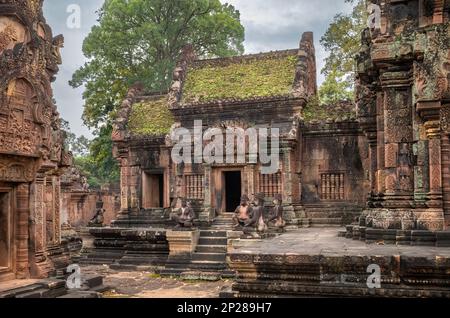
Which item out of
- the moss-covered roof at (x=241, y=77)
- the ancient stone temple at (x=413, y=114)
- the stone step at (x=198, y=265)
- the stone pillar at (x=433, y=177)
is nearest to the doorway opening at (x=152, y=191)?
the moss-covered roof at (x=241, y=77)

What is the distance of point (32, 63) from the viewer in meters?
7.94

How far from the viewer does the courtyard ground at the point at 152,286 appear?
36.2 feet

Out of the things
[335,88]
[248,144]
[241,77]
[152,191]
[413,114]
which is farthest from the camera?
[335,88]

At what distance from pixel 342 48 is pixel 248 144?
998cm

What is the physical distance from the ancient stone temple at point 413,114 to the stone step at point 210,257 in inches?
239

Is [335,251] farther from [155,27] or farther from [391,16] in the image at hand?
[155,27]

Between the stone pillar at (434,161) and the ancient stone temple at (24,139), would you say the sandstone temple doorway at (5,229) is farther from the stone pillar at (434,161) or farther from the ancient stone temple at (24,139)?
the stone pillar at (434,161)

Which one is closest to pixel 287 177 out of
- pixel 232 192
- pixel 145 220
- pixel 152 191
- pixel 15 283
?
pixel 232 192

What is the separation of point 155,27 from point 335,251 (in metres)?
22.7

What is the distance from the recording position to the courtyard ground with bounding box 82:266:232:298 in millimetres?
11031

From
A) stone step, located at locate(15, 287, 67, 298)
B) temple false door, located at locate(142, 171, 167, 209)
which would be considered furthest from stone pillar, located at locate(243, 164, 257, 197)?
stone step, located at locate(15, 287, 67, 298)

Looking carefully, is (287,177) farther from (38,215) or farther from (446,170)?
(38,215)

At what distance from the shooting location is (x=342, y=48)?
Answer: 80.5 feet

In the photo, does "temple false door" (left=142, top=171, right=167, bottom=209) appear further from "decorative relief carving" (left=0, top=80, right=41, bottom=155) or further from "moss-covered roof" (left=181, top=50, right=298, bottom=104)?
"decorative relief carving" (left=0, top=80, right=41, bottom=155)
